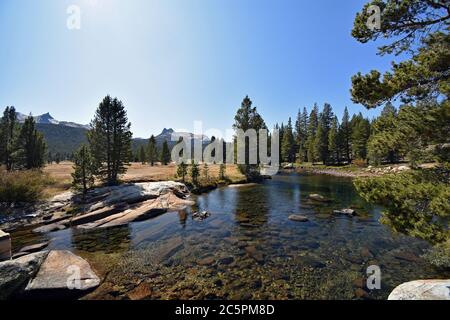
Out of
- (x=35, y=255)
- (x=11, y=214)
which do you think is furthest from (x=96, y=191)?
(x=35, y=255)

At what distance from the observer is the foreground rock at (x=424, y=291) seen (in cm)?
611

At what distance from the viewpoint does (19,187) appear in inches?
826

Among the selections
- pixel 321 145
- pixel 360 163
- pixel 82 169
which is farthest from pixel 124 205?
pixel 321 145

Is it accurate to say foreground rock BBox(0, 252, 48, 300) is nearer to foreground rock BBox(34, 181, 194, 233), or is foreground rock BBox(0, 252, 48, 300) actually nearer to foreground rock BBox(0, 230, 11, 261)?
foreground rock BBox(0, 230, 11, 261)

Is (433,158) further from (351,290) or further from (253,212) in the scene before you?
(253,212)

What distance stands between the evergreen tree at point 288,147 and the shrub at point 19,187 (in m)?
70.2

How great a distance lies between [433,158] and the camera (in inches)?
281

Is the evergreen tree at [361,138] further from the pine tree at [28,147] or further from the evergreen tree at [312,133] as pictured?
the pine tree at [28,147]

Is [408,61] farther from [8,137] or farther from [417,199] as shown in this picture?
[8,137]

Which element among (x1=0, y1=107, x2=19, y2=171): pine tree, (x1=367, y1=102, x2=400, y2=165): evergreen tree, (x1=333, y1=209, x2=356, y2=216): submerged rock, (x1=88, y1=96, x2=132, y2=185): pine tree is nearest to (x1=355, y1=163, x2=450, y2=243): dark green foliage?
(x1=367, y1=102, x2=400, y2=165): evergreen tree

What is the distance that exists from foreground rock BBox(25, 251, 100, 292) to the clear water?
648mm

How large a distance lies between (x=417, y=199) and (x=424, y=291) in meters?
2.84

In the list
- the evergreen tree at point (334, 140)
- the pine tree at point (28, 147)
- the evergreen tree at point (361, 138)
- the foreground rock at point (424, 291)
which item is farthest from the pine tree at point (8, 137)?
the evergreen tree at point (361, 138)
